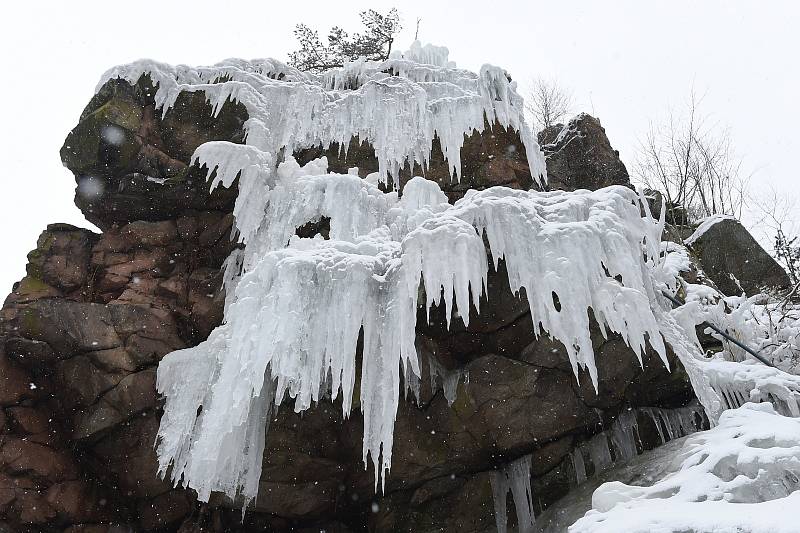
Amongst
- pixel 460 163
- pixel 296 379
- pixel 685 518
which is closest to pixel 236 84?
pixel 460 163

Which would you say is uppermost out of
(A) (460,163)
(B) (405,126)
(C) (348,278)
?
(B) (405,126)

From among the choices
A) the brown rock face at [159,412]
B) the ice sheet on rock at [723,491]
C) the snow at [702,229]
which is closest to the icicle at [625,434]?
the brown rock face at [159,412]

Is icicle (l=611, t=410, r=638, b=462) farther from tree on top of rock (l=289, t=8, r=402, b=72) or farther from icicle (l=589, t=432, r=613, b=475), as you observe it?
tree on top of rock (l=289, t=8, r=402, b=72)

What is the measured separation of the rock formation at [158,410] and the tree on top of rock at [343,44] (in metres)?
8.92

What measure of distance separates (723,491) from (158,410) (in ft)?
22.8

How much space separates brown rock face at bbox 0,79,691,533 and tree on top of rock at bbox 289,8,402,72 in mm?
8960

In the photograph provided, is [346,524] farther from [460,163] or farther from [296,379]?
[460,163]

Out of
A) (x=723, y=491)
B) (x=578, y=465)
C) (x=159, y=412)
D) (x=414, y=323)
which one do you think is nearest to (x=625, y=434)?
(x=578, y=465)

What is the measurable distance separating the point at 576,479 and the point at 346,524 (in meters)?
→ 3.40

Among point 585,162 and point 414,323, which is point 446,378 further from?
point 585,162

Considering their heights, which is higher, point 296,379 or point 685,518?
point 296,379

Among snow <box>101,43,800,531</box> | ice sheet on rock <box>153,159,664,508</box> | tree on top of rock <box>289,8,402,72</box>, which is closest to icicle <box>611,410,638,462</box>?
snow <box>101,43,800,531</box>

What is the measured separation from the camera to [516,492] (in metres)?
7.03

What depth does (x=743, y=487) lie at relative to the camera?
3.95 m
